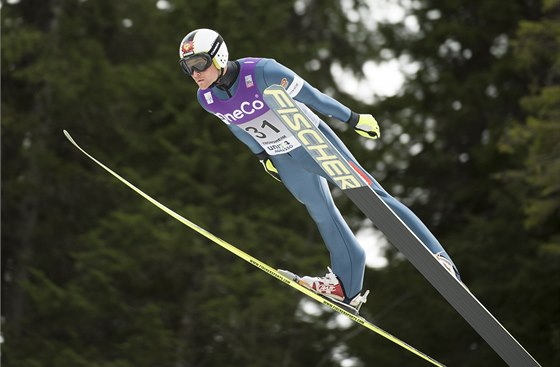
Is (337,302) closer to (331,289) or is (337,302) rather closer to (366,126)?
(331,289)

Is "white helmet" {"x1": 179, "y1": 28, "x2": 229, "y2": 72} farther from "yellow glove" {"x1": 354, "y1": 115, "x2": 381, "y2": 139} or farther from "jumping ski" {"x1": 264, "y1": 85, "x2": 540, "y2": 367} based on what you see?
"yellow glove" {"x1": 354, "y1": 115, "x2": 381, "y2": 139}

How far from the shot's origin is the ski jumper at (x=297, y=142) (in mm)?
5598

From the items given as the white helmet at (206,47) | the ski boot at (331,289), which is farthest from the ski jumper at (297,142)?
the white helmet at (206,47)

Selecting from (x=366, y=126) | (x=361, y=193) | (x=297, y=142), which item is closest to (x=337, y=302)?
(x=361, y=193)

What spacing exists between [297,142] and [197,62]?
66cm

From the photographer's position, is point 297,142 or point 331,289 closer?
point 297,142

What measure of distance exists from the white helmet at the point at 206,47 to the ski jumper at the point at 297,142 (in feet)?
0.44

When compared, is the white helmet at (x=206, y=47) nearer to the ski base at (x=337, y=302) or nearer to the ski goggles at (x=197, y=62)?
the ski goggles at (x=197, y=62)

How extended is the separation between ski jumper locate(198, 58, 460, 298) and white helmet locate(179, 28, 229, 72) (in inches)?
5.3

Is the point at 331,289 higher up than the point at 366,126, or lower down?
lower down

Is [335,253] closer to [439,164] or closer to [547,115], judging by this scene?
[547,115]

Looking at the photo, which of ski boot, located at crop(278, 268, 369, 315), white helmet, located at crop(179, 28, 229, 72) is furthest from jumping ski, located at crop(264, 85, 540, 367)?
ski boot, located at crop(278, 268, 369, 315)

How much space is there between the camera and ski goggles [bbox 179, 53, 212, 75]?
5.46 m

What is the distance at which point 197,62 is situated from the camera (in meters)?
5.49
